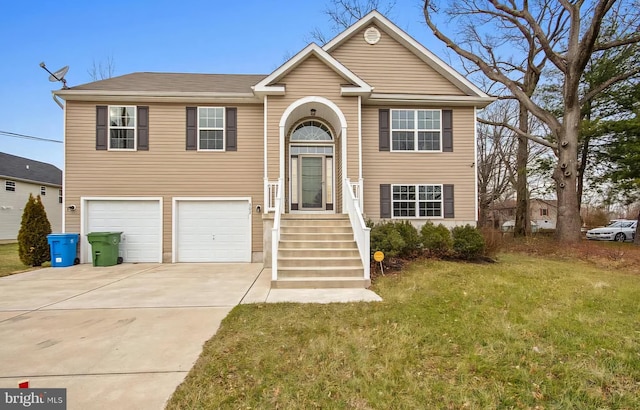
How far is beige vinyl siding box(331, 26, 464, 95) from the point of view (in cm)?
1070

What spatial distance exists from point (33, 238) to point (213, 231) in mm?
5259

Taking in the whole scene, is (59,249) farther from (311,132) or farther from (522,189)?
(522,189)

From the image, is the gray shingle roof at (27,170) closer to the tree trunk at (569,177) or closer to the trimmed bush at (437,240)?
the trimmed bush at (437,240)

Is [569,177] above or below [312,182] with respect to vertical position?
above

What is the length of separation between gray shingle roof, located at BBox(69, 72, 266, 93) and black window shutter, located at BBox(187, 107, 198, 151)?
2.37 feet

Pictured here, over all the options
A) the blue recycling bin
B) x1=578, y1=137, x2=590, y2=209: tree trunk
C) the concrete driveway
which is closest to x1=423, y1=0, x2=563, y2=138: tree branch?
x1=578, y1=137, x2=590, y2=209: tree trunk

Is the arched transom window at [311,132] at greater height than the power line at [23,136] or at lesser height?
lesser

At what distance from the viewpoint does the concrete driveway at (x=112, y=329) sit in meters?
2.78

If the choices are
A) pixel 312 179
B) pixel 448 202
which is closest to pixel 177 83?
pixel 312 179

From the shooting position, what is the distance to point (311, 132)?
10.4 metres

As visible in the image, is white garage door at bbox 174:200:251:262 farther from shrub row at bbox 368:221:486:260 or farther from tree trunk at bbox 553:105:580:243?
tree trunk at bbox 553:105:580:243

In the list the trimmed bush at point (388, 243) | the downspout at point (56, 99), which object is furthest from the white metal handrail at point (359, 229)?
the downspout at point (56, 99)

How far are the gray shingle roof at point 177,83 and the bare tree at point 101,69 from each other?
9340 millimetres

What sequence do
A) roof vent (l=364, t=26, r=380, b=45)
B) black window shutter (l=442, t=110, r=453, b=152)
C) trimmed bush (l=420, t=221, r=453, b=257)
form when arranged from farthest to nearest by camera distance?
roof vent (l=364, t=26, r=380, b=45) < black window shutter (l=442, t=110, r=453, b=152) < trimmed bush (l=420, t=221, r=453, b=257)
